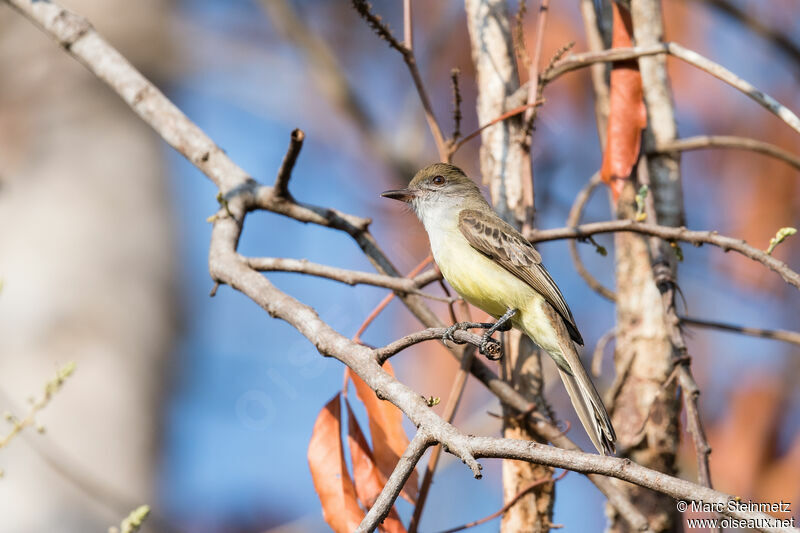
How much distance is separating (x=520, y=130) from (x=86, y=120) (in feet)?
17.0

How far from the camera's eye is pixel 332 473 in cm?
312

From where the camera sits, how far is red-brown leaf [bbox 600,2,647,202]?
402 centimetres

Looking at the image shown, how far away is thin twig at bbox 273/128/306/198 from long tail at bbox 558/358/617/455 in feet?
5.19

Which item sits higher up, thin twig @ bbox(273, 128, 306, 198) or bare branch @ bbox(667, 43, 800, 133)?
bare branch @ bbox(667, 43, 800, 133)

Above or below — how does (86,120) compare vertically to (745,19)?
below

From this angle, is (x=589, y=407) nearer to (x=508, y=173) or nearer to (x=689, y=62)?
(x=508, y=173)

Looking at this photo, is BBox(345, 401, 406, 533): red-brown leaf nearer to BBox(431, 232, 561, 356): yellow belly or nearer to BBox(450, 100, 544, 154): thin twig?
BBox(431, 232, 561, 356): yellow belly

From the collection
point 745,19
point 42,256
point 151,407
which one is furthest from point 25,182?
point 745,19

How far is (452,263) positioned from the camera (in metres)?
3.92

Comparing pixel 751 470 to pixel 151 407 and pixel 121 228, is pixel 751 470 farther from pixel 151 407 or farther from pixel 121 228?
pixel 121 228

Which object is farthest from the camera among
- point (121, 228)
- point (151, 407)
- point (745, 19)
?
point (121, 228)

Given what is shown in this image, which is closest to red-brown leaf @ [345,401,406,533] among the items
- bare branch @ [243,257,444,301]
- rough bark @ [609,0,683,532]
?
bare branch @ [243,257,444,301]

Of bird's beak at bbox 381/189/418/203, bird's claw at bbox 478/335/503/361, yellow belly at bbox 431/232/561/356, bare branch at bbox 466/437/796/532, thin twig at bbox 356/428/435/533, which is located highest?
bird's beak at bbox 381/189/418/203

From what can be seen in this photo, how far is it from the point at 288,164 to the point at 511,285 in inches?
52.2
